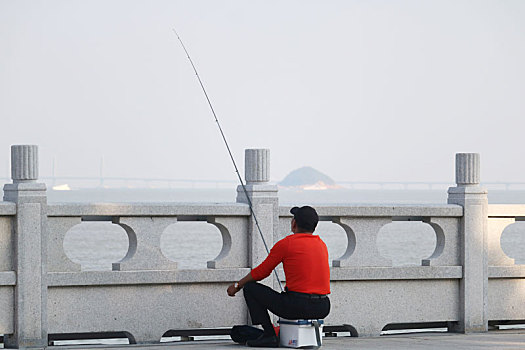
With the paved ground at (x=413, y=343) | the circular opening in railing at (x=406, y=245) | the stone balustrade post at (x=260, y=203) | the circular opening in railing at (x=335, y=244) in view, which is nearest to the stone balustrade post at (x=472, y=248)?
the paved ground at (x=413, y=343)

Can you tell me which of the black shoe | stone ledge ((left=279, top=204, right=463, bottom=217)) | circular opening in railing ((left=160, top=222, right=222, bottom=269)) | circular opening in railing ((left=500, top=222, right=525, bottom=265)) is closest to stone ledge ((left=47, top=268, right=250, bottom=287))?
stone ledge ((left=279, top=204, right=463, bottom=217))

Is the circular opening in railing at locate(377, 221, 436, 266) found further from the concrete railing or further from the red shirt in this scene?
the red shirt

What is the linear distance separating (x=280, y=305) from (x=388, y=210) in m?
2.07

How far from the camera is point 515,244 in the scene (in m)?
58.5

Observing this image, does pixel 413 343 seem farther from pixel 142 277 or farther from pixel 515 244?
pixel 515 244

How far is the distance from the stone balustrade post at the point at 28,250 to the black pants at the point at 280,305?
1874 millimetres

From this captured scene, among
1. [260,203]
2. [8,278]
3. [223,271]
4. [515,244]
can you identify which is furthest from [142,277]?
[515,244]

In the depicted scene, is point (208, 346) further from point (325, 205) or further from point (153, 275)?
point (325, 205)

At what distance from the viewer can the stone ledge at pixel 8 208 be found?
8406mm

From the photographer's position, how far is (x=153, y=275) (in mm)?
8875

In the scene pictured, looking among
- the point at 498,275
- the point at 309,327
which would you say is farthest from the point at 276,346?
the point at 498,275

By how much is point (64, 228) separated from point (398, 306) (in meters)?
3.33

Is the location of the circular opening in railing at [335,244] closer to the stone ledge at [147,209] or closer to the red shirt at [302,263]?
the stone ledge at [147,209]

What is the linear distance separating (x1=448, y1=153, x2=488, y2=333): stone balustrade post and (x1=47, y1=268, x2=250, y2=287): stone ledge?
227 cm
